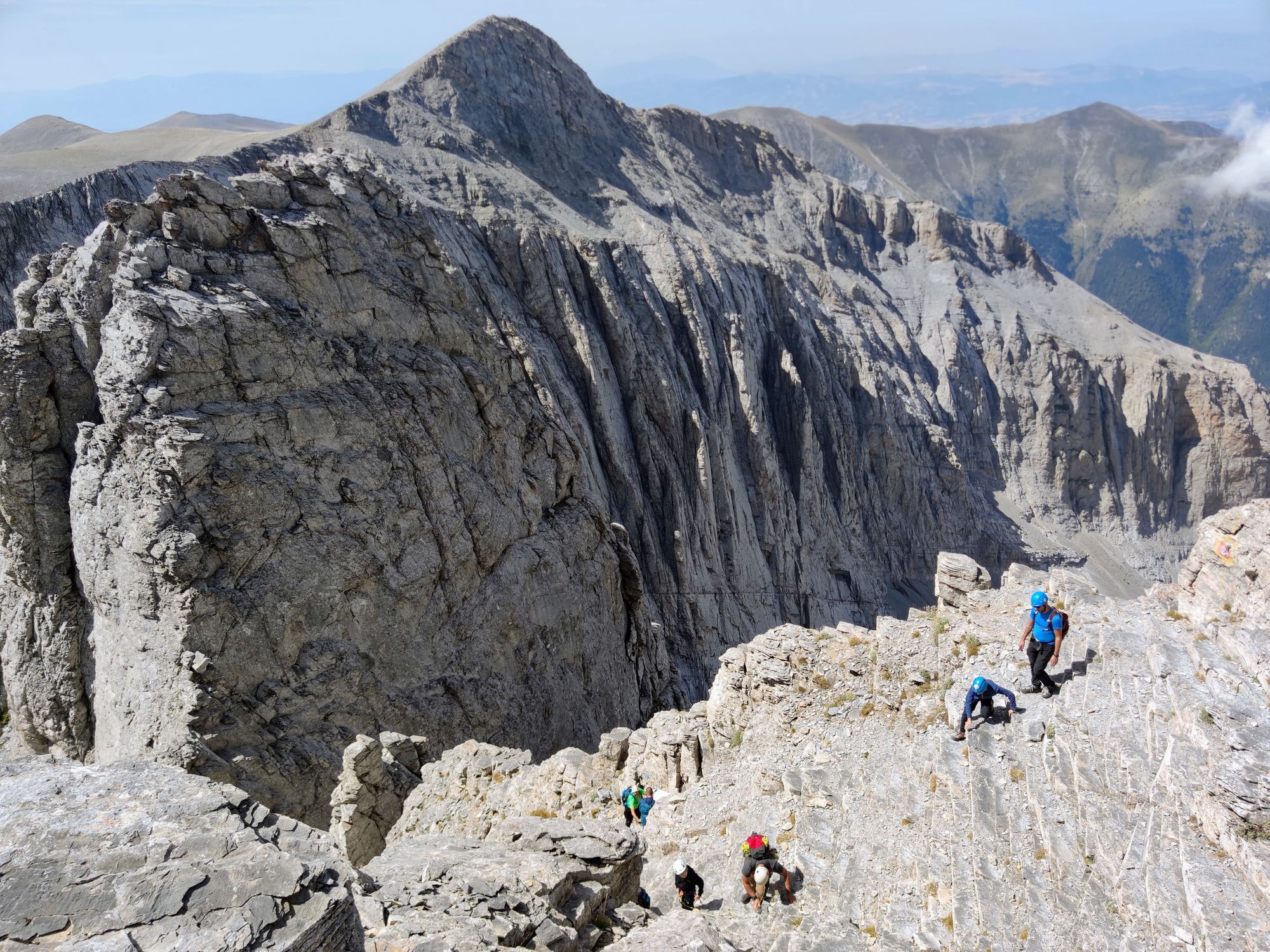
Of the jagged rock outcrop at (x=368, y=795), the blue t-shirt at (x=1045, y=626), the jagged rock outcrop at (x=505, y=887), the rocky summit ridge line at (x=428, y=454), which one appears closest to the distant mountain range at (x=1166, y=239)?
the rocky summit ridge line at (x=428, y=454)

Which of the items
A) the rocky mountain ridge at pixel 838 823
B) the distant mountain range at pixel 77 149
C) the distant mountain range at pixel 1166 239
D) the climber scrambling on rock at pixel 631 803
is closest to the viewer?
the rocky mountain ridge at pixel 838 823

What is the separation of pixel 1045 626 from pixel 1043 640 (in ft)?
0.82

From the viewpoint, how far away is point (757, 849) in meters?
13.4

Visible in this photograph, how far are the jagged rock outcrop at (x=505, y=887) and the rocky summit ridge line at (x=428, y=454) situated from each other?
1003 centimetres

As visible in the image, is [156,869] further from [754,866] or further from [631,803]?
[631,803]

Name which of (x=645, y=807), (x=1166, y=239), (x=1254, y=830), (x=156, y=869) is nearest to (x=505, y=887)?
(x=156, y=869)

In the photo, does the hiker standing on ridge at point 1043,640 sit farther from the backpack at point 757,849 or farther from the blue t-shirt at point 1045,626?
the backpack at point 757,849

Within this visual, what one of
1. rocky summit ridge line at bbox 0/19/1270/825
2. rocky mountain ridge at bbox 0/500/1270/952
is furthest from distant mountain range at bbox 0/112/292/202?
rocky mountain ridge at bbox 0/500/1270/952

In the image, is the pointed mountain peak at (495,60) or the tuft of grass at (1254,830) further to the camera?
the pointed mountain peak at (495,60)

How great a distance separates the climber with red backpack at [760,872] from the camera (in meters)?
13.2

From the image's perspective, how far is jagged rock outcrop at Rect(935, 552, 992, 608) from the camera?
1973cm

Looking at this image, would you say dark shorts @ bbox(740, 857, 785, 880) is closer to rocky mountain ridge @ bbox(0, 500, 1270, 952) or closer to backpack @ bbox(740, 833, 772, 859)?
backpack @ bbox(740, 833, 772, 859)

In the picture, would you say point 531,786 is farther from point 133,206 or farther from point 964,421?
point 964,421

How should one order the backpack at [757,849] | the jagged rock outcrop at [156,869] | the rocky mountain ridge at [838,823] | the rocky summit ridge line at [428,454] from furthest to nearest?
the rocky summit ridge line at [428,454] → the backpack at [757,849] → the rocky mountain ridge at [838,823] → the jagged rock outcrop at [156,869]
